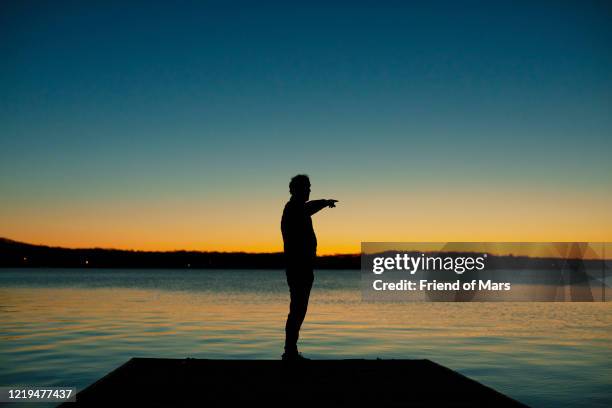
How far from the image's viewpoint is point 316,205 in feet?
30.4

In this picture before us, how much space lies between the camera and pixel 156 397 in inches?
303

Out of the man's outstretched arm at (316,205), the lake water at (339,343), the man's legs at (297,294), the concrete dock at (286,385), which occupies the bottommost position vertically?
the lake water at (339,343)

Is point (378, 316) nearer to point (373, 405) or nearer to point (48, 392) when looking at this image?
point (48, 392)

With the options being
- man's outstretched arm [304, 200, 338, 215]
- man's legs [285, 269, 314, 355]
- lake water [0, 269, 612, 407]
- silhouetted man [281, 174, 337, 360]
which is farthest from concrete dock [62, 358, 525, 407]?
lake water [0, 269, 612, 407]

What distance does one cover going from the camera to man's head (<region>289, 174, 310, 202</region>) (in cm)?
932

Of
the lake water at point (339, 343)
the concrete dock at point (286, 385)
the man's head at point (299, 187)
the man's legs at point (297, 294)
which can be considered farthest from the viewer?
the lake water at point (339, 343)

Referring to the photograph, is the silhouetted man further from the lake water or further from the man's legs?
the lake water

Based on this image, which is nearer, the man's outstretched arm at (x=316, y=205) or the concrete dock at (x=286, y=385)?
the concrete dock at (x=286, y=385)

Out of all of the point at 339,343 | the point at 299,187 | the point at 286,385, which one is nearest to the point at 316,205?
the point at 299,187

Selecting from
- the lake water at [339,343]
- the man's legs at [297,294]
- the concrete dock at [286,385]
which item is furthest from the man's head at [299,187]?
the lake water at [339,343]

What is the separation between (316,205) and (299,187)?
0.38m

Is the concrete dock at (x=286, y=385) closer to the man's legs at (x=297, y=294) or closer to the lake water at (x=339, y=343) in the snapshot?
the man's legs at (x=297, y=294)

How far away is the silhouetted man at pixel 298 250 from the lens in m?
9.06

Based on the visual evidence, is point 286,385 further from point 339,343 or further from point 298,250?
point 339,343
